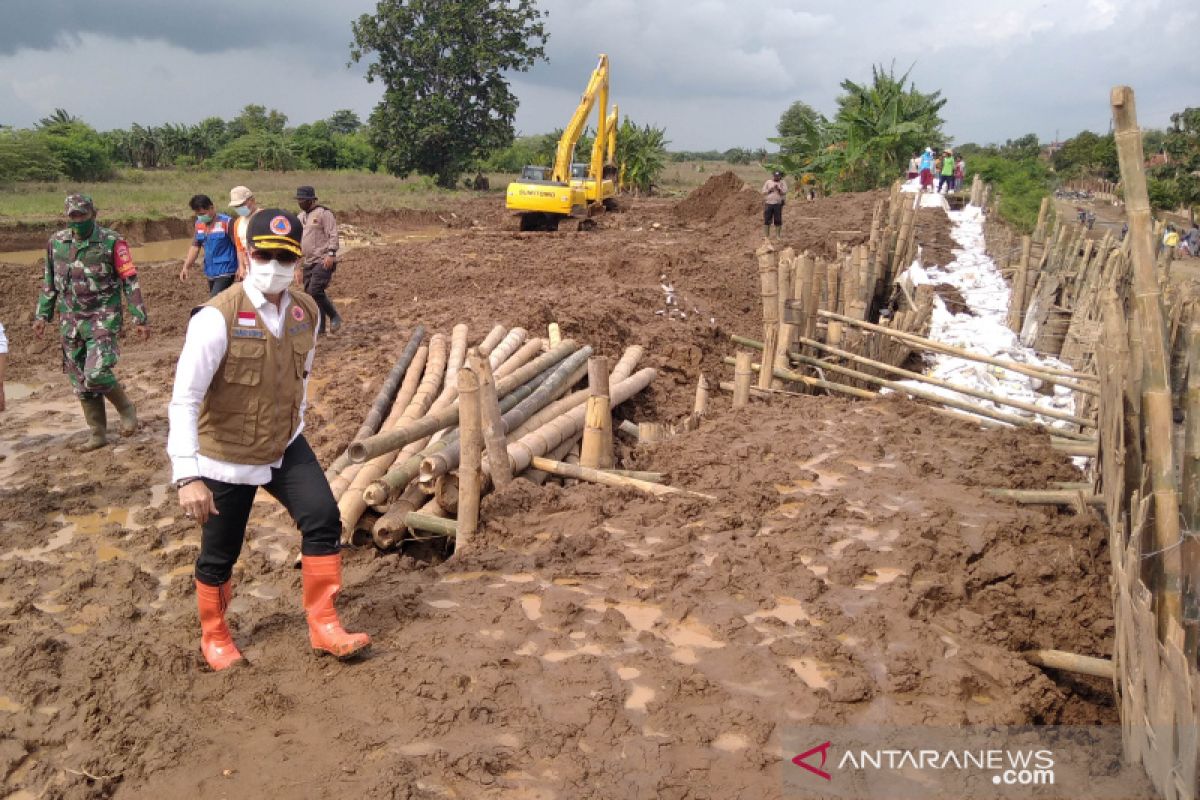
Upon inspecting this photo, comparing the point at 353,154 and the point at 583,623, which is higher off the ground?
the point at 353,154

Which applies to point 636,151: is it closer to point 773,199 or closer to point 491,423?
point 773,199

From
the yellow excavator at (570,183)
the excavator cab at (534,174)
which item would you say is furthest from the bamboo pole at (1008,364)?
the excavator cab at (534,174)

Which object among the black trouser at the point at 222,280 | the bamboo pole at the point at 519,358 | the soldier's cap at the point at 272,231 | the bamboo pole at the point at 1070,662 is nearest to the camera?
the soldier's cap at the point at 272,231

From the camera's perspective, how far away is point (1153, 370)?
2.97 meters

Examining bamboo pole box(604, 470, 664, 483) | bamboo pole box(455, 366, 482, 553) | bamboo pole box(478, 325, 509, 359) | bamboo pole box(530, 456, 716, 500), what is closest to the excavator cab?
bamboo pole box(478, 325, 509, 359)

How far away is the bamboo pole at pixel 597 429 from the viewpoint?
496 cm

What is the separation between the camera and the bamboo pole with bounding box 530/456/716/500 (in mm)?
4621

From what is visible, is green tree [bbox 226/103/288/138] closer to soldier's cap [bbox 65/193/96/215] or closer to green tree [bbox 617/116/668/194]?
green tree [bbox 617/116/668/194]

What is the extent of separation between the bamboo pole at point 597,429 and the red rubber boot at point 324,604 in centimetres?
206

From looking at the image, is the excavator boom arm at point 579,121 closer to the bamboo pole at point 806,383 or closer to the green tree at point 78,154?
the bamboo pole at point 806,383

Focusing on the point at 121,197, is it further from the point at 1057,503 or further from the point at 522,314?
the point at 1057,503

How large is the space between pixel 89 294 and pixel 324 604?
375 centimetres

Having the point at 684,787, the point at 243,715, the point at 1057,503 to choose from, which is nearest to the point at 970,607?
the point at 1057,503

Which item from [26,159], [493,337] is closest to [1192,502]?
[493,337]
